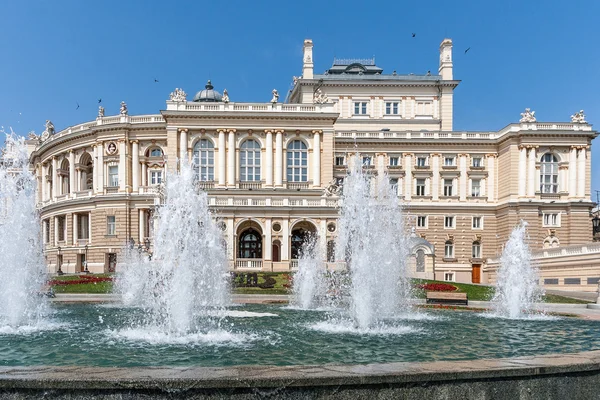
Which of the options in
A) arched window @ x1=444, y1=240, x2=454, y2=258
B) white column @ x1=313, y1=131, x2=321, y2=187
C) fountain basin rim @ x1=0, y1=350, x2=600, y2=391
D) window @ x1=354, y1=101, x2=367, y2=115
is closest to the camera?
fountain basin rim @ x1=0, y1=350, x2=600, y2=391

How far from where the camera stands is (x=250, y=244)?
199 feet

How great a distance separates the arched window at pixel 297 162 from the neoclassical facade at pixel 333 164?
12 centimetres

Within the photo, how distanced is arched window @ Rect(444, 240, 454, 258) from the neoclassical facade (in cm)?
13

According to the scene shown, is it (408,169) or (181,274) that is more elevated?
(408,169)

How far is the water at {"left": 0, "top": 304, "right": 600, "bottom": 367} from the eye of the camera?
1261 cm

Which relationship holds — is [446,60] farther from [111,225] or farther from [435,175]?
[111,225]

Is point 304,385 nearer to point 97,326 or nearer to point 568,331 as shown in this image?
point 97,326

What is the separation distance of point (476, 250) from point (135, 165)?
141 feet

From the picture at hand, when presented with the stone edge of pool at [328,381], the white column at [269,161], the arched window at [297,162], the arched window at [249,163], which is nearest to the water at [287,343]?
the stone edge of pool at [328,381]

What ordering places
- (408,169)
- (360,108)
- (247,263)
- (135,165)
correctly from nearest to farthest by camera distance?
(247,263) → (135,165) → (408,169) → (360,108)

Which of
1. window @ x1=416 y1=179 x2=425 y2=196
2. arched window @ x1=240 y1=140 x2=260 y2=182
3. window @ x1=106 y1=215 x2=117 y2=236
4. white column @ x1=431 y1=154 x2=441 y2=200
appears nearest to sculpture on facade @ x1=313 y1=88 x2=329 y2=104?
arched window @ x1=240 y1=140 x2=260 y2=182

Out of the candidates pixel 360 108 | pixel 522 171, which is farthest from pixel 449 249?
pixel 360 108

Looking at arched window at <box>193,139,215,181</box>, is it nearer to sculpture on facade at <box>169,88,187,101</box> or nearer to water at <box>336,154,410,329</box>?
sculpture on facade at <box>169,88,187,101</box>

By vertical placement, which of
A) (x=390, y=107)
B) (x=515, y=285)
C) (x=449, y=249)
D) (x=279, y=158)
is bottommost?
(x=449, y=249)
